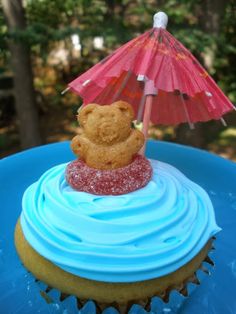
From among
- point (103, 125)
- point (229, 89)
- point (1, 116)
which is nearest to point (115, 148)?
point (103, 125)

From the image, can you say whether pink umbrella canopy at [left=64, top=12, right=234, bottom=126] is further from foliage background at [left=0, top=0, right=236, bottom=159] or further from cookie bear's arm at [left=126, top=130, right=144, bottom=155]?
foliage background at [left=0, top=0, right=236, bottom=159]

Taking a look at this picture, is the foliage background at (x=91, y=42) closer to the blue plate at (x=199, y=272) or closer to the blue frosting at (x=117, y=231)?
the blue plate at (x=199, y=272)

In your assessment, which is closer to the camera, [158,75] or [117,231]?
[117,231]

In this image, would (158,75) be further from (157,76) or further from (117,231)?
(117,231)

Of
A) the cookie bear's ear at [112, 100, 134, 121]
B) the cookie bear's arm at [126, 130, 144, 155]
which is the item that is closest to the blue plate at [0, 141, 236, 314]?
the cookie bear's arm at [126, 130, 144, 155]

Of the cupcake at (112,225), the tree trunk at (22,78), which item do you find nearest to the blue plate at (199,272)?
the cupcake at (112,225)

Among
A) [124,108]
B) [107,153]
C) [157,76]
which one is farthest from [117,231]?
[157,76]

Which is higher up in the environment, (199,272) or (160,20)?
(160,20)

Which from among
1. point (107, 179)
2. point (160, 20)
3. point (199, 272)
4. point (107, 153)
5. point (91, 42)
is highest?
point (160, 20)
